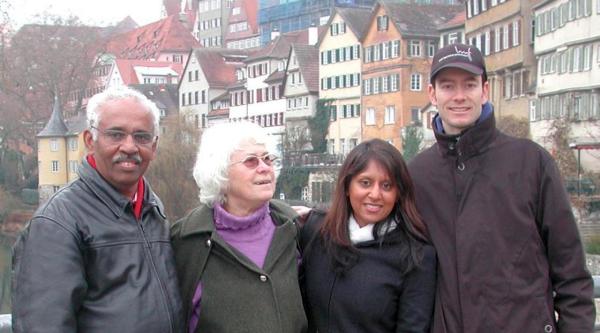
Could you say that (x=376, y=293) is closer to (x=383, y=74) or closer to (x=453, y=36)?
(x=453, y=36)

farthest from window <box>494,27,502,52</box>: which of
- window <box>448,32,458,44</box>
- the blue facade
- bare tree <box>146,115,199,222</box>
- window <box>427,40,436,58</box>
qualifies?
the blue facade

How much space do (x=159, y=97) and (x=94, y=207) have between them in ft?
196

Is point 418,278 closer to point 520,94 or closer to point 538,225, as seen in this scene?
point 538,225

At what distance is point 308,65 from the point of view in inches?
1917

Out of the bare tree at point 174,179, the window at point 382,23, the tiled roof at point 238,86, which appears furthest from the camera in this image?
the tiled roof at point 238,86

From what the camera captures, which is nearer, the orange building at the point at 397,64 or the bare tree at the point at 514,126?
the bare tree at the point at 514,126

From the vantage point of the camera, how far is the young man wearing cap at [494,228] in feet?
9.55

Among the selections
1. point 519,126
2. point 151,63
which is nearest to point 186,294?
point 519,126

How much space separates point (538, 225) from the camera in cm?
296

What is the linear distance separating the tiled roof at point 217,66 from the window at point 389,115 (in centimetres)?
1869

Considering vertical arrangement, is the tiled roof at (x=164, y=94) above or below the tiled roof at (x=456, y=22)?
below

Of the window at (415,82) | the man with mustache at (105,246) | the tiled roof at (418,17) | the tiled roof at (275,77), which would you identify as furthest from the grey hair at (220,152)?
the tiled roof at (275,77)

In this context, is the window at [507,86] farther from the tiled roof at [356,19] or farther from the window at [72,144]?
the window at [72,144]

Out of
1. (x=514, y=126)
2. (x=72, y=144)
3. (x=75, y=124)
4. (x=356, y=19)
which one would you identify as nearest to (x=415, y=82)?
(x=356, y=19)
